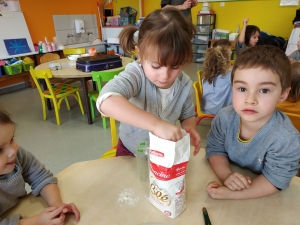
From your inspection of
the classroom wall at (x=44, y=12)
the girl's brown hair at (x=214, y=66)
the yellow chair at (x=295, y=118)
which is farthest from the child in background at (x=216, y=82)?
the classroom wall at (x=44, y=12)

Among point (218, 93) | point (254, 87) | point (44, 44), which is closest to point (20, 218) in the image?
point (254, 87)

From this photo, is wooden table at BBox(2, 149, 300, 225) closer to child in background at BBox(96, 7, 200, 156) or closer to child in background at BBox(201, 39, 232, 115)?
child in background at BBox(96, 7, 200, 156)

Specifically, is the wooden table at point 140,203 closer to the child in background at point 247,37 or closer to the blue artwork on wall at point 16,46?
the child in background at point 247,37

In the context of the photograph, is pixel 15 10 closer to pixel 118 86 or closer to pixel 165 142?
pixel 118 86

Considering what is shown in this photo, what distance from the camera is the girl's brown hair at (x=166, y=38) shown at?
0.66 meters

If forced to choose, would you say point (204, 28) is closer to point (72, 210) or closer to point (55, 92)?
point (55, 92)

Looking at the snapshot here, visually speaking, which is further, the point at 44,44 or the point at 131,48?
the point at 44,44

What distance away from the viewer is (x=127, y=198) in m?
0.65

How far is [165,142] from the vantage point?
0.48 metres

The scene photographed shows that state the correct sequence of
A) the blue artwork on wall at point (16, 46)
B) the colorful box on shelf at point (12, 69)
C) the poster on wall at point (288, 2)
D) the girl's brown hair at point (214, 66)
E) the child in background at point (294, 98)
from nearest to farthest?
the child in background at point (294, 98) < the girl's brown hair at point (214, 66) < the colorful box on shelf at point (12, 69) < the blue artwork on wall at point (16, 46) < the poster on wall at point (288, 2)

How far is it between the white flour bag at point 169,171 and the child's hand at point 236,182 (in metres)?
0.17

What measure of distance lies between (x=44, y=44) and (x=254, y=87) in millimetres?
4008

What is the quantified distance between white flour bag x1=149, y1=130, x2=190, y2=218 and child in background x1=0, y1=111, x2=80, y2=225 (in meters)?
0.24

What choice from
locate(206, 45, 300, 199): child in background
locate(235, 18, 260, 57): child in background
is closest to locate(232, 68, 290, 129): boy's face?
locate(206, 45, 300, 199): child in background
